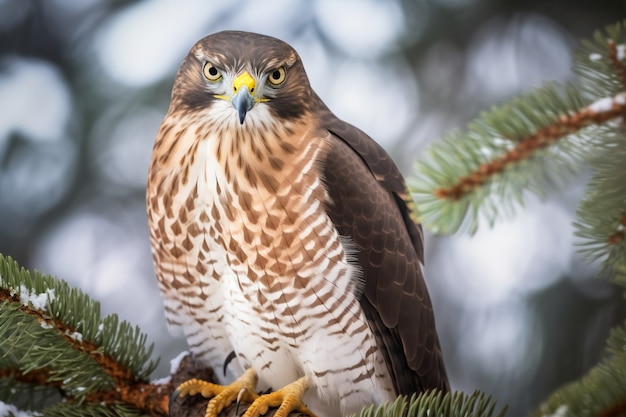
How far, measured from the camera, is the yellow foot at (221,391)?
204 centimetres

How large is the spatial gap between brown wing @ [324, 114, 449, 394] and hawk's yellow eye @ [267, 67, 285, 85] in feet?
0.71

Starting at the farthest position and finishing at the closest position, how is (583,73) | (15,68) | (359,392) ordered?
1. (15,68)
2. (359,392)
3. (583,73)

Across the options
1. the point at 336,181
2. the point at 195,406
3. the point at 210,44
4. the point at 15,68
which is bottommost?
the point at 195,406

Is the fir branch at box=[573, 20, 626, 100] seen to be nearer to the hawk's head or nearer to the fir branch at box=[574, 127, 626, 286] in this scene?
the fir branch at box=[574, 127, 626, 286]

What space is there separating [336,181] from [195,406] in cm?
76

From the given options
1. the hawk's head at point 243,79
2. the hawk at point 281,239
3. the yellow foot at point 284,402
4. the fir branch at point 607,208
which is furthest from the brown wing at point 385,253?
the fir branch at point 607,208

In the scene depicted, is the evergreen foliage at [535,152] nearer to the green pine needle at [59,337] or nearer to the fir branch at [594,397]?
the fir branch at [594,397]

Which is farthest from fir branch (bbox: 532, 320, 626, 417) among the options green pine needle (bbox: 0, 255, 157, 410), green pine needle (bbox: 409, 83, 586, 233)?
green pine needle (bbox: 0, 255, 157, 410)

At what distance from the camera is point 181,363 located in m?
2.36

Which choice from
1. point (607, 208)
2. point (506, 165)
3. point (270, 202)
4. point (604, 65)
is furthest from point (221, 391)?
point (604, 65)

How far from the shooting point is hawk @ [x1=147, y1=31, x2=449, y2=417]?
1940mm

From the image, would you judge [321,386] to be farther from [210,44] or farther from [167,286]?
[210,44]

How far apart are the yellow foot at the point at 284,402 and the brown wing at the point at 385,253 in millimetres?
277

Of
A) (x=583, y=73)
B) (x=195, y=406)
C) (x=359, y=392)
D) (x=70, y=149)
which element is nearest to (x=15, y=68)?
(x=70, y=149)
